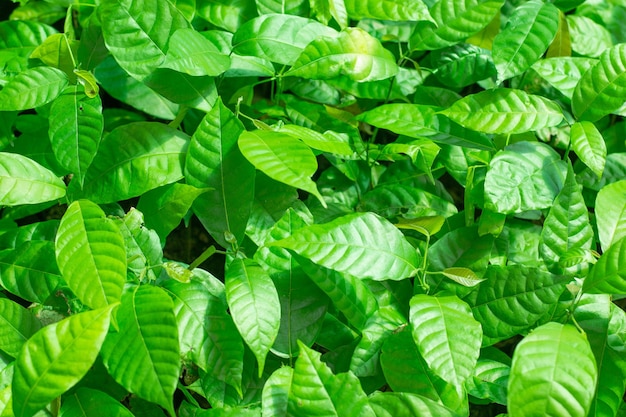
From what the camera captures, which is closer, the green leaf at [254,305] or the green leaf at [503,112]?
the green leaf at [254,305]

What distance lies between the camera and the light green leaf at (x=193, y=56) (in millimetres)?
1164

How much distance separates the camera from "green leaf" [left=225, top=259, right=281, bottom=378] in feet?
3.40

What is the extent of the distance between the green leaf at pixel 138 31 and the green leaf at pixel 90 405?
554 millimetres

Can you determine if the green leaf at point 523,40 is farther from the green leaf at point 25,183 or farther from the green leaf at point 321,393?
the green leaf at point 25,183

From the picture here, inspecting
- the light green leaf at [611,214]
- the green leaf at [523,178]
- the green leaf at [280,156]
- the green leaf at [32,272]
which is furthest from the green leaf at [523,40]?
the green leaf at [32,272]

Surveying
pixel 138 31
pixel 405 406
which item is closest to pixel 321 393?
pixel 405 406

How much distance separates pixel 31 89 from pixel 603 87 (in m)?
1.06

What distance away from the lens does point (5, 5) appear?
5.51 ft

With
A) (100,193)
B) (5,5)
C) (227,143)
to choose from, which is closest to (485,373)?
(227,143)

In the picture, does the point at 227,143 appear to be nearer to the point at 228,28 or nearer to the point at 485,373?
the point at 228,28

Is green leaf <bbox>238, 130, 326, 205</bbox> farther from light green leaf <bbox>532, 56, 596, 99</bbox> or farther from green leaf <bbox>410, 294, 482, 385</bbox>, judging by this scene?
light green leaf <bbox>532, 56, 596, 99</bbox>

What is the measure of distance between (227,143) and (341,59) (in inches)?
10.9

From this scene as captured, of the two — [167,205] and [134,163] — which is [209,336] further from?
[134,163]

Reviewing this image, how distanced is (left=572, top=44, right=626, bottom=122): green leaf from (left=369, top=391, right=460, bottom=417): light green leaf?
0.65 metres
